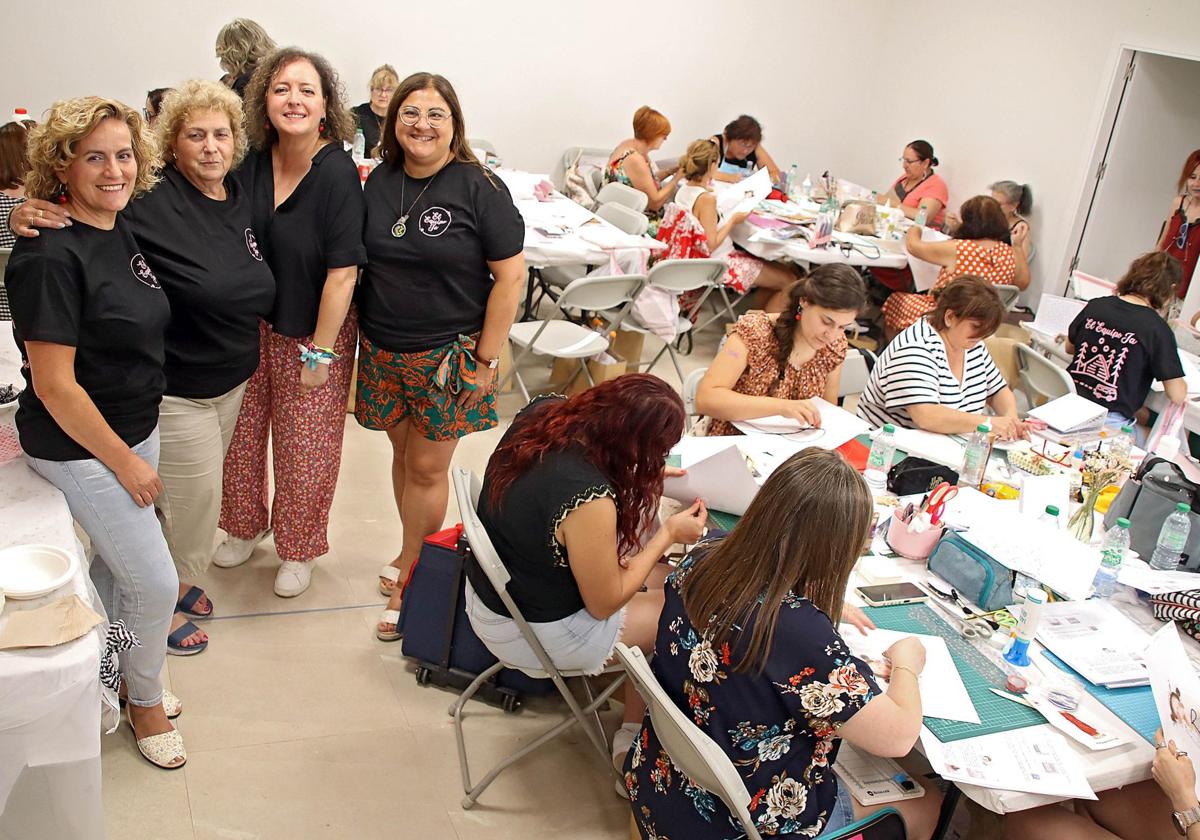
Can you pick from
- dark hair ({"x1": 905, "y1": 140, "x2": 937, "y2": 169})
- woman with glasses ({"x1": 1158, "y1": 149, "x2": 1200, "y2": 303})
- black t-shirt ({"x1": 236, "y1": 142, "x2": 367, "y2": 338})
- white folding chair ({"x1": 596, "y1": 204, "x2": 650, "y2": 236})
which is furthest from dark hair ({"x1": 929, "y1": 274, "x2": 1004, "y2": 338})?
dark hair ({"x1": 905, "y1": 140, "x2": 937, "y2": 169})

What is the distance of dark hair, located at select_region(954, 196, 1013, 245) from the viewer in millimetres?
6023

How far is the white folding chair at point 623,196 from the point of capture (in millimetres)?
6156

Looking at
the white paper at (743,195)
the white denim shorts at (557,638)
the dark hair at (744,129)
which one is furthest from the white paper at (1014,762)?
the dark hair at (744,129)

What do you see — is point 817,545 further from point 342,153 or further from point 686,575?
point 342,153

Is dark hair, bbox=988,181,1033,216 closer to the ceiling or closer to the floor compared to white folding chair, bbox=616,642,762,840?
closer to the ceiling

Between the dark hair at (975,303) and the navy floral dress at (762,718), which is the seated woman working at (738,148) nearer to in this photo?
the dark hair at (975,303)

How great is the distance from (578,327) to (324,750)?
263cm

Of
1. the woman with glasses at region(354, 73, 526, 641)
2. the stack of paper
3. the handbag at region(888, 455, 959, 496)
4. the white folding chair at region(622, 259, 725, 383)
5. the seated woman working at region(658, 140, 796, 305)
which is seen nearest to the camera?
the stack of paper

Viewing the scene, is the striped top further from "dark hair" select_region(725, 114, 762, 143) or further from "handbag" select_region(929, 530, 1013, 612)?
"dark hair" select_region(725, 114, 762, 143)

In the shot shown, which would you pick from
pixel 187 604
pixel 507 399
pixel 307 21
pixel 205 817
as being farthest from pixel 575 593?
pixel 307 21

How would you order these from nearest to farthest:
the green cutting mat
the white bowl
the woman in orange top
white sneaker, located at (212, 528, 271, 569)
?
1. the white bowl
2. the green cutting mat
3. white sneaker, located at (212, 528, 271, 569)
4. the woman in orange top

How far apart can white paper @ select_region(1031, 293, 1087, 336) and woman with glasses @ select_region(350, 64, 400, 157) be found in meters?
3.94

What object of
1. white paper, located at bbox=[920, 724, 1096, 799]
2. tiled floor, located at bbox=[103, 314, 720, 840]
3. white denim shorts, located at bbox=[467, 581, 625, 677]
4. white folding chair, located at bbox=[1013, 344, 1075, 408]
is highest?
white folding chair, located at bbox=[1013, 344, 1075, 408]

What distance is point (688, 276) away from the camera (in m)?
5.15
